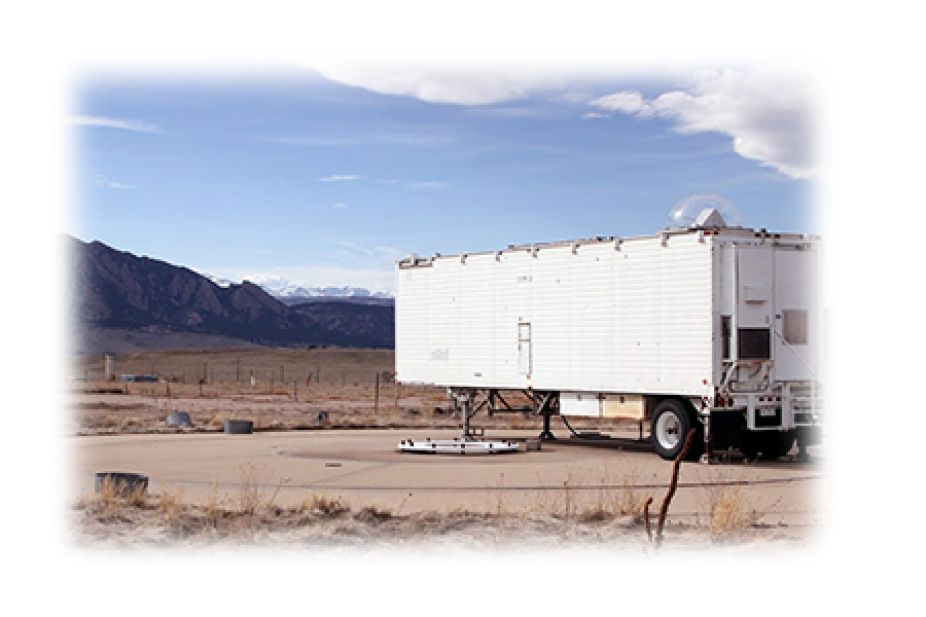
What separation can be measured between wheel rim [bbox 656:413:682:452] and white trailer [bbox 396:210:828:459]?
2cm

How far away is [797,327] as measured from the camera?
860 inches

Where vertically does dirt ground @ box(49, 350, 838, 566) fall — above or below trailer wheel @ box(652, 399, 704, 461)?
below

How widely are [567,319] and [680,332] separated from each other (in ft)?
10.2

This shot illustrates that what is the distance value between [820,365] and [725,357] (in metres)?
2.40

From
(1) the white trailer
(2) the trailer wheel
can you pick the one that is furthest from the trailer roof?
(2) the trailer wheel

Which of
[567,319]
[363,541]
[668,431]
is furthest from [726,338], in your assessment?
[363,541]

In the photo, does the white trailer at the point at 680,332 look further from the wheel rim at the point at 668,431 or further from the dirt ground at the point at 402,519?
the dirt ground at the point at 402,519

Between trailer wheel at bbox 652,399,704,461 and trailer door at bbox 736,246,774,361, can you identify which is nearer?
trailer door at bbox 736,246,774,361

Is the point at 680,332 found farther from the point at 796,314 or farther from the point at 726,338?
the point at 796,314

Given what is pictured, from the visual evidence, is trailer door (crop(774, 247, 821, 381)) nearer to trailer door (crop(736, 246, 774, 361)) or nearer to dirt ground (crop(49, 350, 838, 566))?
trailer door (crop(736, 246, 774, 361))

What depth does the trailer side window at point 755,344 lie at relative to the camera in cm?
2102

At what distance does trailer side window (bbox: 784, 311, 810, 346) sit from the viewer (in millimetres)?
21703
